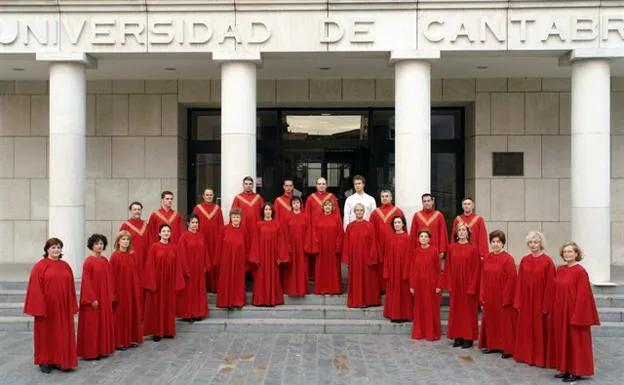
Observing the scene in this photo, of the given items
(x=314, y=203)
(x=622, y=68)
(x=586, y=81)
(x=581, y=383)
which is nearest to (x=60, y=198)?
(x=314, y=203)

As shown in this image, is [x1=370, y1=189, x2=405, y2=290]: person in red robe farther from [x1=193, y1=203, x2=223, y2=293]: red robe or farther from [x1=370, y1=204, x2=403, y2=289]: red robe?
[x1=193, y1=203, x2=223, y2=293]: red robe

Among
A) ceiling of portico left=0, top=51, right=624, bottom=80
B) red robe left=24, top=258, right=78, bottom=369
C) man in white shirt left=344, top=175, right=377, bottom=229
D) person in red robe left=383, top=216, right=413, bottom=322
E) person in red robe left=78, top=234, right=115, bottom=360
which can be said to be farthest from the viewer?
ceiling of portico left=0, top=51, right=624, bottom=80

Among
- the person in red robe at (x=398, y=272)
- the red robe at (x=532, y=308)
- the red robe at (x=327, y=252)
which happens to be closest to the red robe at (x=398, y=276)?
the person in red robe at (x=398, y=272)

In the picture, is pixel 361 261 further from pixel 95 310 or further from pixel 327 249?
pixel 95 310

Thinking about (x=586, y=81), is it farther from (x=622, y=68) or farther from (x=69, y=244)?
(x=69, y=244)

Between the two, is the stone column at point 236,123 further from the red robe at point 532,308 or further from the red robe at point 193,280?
the red robe at point 532,308

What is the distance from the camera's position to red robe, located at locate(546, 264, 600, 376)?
694cm

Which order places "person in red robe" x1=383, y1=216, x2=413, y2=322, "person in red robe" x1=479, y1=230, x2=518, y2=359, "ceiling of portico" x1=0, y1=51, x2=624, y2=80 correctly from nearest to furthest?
1. "person in red robe" x1=479, y1=230, x2=518, y2=359
2. "person in red robe" x1=383, y1=216, x2=413, y2=322
3. "ceiling of portico" x1=0, y1=51, x2=624, y2=80

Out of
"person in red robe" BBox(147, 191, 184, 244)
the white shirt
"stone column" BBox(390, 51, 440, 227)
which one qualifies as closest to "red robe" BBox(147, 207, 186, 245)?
"person in red robe" BBox(147, 191, 184, 244)

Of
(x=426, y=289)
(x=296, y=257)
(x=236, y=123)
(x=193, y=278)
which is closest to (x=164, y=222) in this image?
(x=193, y=278)

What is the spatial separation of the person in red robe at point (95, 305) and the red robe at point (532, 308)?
17.3 feet

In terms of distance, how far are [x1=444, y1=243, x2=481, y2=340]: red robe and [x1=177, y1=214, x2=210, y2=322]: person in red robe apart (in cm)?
375

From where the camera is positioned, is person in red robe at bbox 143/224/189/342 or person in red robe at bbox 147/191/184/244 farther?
person in red robe at bbox 147/191/184/244

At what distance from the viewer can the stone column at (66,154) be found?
10586 millimetres
